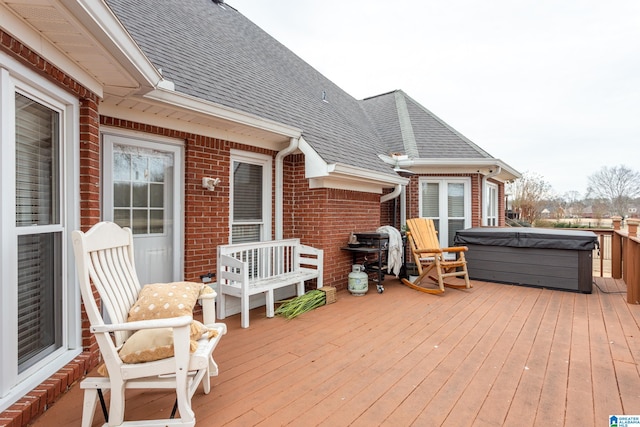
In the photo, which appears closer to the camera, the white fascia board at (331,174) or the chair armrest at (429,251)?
the white fascia board at (331,174)

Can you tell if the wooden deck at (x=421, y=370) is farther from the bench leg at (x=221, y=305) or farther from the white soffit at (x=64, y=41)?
the white soffit at (x=64, y=41)

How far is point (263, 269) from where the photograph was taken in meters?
4.34

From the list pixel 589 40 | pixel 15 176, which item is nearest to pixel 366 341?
pixel 15 176

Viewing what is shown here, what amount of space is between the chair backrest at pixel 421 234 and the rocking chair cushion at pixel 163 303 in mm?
4244

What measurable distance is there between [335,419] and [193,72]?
415 cm

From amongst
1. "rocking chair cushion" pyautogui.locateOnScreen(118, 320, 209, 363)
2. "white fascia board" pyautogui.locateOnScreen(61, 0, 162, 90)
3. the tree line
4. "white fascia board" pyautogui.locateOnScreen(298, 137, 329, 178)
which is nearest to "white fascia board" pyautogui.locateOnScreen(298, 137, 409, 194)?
"white fascia board" pyautogui.locateOnScreen(298, 137, 329, 178)

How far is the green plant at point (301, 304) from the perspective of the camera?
3.98 meters

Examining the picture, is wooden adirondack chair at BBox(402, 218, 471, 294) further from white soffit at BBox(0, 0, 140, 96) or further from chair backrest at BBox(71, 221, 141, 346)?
white soffit at BBox(0, 0, 140, 96)

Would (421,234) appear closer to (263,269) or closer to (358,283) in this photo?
(358,283)

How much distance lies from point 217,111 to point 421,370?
342 centimetres

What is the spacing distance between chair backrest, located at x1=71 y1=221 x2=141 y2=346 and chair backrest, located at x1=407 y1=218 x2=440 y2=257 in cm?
454

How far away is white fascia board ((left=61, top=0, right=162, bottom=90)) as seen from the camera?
1.63 meters

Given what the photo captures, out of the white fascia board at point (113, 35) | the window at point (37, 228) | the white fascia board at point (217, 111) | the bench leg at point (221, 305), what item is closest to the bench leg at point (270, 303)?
the bench leg at point (221, 305)

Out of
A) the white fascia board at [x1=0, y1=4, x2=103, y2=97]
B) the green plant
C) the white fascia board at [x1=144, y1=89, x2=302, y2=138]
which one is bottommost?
the green plant
